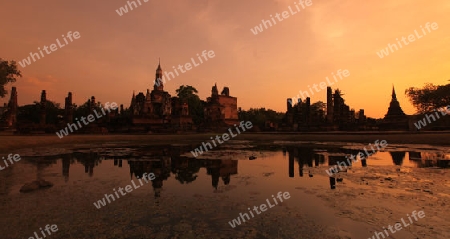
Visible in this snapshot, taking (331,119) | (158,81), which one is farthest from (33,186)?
(158,81)

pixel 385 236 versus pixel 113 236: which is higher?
pixel 113 236

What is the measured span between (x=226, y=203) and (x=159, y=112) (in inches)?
1614

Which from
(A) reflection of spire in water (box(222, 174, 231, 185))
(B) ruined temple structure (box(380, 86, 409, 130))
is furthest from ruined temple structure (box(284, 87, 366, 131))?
(A) reflection of spire in water (box(222, 174, 231, 185))

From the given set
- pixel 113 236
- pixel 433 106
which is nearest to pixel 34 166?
pixel 113 236

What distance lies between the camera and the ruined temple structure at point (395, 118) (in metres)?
28.7

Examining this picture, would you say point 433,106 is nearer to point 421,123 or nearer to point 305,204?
point 421,123

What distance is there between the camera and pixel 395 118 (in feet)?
106

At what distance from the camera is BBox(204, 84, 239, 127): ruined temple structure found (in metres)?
40.5

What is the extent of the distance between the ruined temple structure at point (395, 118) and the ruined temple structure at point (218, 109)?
2308 cm

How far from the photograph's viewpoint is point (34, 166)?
9.28 metres

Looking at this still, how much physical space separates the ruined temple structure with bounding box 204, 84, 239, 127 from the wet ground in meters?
31.1

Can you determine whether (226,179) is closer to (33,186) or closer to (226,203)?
(226,203)

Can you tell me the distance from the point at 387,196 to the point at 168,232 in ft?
16.0

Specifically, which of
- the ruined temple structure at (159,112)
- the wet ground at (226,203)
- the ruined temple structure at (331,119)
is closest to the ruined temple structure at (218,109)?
the ruined temple structure at (159,112)
